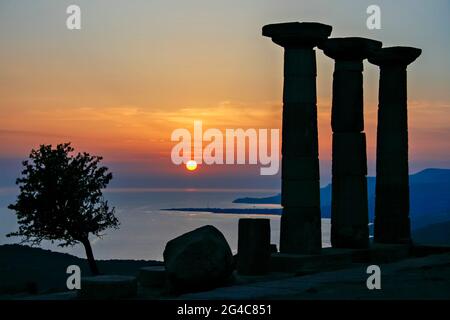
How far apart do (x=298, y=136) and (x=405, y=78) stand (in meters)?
8.30

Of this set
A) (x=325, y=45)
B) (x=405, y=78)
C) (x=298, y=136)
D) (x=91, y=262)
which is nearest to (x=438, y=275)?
(x=298, y=136)

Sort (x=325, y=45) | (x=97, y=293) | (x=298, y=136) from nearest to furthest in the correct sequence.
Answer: (x=97, y=293)
(x=298, y=136)
(x=325, y=45)

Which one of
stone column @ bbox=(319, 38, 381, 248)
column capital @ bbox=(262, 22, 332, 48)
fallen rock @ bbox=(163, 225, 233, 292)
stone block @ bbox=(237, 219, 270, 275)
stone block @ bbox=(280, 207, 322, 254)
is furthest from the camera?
stone column @ bbox=(319, 38, 381, 248)

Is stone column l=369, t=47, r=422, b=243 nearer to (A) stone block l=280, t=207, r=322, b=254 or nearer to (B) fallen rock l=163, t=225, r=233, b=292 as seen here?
(A) stone block l=280, t=207, r=322, b=254

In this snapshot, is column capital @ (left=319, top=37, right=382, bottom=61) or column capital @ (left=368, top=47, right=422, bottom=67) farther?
column capital @ (left=368, top=47, right=422, bottom=67)

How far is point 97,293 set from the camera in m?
20.7

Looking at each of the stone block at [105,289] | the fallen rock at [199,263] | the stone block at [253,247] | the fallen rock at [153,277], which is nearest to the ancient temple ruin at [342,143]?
the stone block at [253,247]

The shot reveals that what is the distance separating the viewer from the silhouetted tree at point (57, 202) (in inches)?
1913

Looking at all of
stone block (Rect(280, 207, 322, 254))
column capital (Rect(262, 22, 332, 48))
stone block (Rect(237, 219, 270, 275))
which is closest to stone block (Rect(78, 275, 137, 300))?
stone block (Rect(237, 219, 270, 275))

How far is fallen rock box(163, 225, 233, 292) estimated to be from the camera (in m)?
21.8

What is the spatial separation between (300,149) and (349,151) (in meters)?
3.52

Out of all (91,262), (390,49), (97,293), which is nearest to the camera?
(97,293)

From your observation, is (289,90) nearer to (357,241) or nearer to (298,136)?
(298,136)

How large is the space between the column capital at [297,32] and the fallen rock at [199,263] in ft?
26.8
